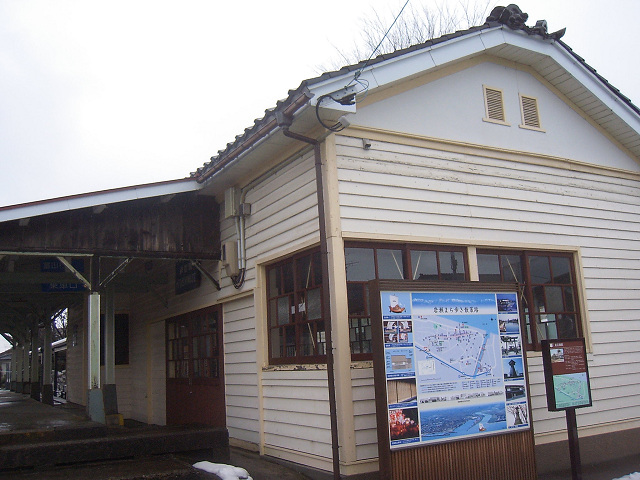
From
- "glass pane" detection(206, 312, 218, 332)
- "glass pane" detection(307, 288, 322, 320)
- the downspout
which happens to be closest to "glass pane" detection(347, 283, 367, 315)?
the downspout

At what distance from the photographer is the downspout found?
6609mm

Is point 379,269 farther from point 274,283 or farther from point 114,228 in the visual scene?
point 114,228

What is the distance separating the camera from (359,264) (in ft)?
24.0

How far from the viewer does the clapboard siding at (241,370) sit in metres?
8.76

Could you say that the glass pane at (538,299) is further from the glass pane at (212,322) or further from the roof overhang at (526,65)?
the glass pane at (212,322)

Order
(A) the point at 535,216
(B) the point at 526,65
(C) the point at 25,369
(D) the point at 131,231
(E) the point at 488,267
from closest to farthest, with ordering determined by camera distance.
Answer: (E) the point at 488,267 → (A) the point at 535,216 → (D) the point at 131,231 → (B) the point at 526,65 → (C) the point at 25,369

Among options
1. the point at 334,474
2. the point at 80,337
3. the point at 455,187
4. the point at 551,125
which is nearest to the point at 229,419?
the point at 334,474

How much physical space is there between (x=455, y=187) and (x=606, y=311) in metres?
3.26

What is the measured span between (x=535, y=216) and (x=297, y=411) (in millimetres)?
4390

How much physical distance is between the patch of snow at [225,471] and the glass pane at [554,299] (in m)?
4.89

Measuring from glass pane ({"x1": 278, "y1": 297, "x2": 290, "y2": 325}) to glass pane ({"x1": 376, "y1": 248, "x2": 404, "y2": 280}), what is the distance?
55.7 inches

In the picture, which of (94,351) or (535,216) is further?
(94,351)

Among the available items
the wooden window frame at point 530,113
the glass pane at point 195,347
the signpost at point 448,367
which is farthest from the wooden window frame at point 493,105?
the glass pane at point 195,347

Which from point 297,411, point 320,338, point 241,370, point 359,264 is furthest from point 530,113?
point 241,370
